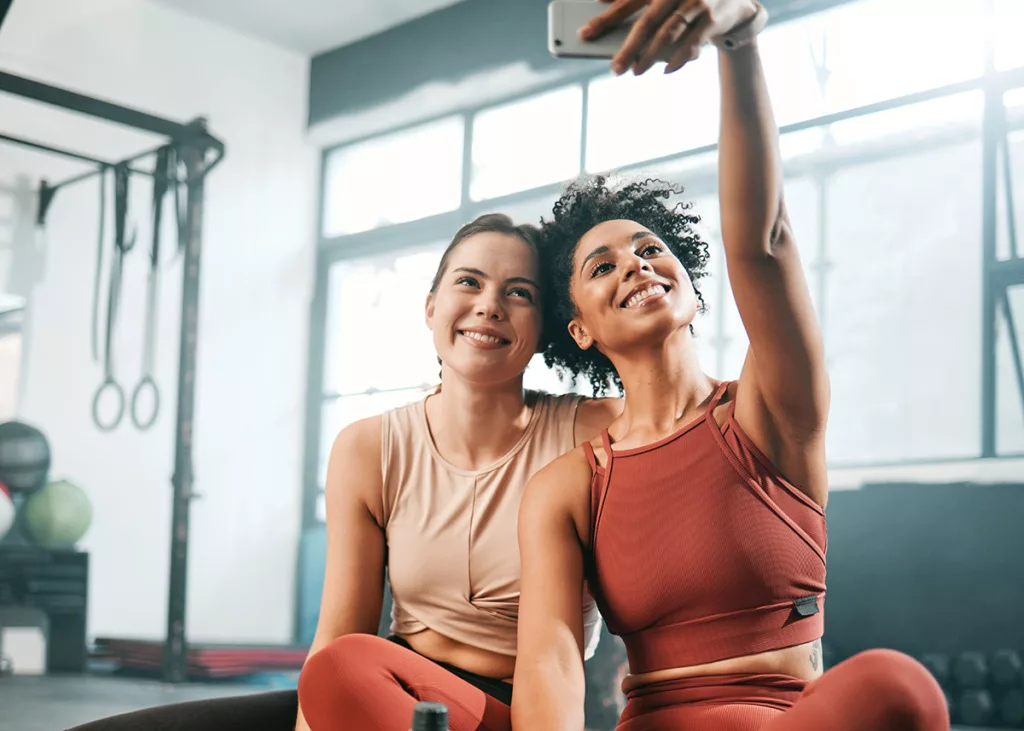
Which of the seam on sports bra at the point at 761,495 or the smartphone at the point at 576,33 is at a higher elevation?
the smartphone at the point at 576,33

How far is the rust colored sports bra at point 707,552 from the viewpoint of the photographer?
1.29m

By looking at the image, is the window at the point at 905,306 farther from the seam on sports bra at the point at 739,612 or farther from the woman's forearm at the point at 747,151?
the woman's forearm at the point at 747,151

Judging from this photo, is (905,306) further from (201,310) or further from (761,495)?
(201,310)

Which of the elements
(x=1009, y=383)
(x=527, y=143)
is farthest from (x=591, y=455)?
(x=527, y=143)

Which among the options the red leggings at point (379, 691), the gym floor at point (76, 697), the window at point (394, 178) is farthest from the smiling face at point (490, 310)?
the window at point (394, 178)

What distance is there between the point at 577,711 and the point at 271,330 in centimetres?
573

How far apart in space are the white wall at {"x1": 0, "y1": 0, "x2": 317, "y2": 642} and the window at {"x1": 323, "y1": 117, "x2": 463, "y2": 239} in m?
0.21

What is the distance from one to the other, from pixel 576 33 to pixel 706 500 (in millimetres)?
587

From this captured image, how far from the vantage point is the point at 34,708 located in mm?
3568

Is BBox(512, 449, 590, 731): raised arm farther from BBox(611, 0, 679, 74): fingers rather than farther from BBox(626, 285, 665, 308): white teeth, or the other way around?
BBox(611, 0, 679, 74): fingers

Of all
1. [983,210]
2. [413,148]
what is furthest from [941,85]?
[413,148]

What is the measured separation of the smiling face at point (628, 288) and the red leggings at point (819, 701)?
456 millimetres

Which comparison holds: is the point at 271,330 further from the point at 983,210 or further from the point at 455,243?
the point at 455,243

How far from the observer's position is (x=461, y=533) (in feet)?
5.29
